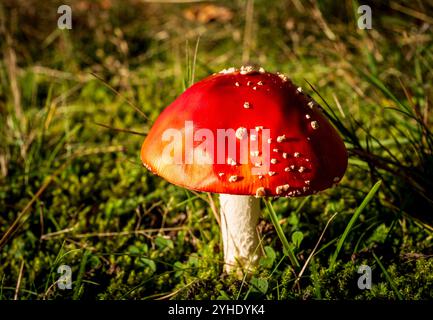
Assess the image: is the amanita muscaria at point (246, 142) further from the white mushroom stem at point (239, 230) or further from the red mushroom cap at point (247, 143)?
the white mushroom stem at point (239, 230)

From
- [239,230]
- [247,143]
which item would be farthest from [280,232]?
[247,143]

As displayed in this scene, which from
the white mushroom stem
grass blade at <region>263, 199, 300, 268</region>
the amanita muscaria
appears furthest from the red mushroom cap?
the white mushroom stem

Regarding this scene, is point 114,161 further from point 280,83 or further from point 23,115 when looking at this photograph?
point 280,83

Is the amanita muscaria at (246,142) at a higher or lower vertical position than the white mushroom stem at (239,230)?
higher

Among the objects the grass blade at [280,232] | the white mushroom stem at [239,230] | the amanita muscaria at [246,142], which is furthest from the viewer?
the white mushroom stem at [239,230]

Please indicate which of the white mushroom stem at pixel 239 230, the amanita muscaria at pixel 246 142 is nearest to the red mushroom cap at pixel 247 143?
the amanita muscaria at pixel 246 142

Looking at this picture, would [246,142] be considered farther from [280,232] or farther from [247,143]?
[280,232]
